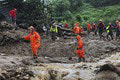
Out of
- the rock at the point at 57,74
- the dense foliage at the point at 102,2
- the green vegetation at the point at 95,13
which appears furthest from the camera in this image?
the dense foliage at the point at 102,2

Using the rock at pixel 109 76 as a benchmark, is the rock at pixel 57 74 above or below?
below

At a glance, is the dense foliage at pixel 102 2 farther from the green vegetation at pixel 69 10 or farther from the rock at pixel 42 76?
the rock at pixel 42 76

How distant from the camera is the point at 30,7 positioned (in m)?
22.1

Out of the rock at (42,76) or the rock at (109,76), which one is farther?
Answer: the rock at (42,76)

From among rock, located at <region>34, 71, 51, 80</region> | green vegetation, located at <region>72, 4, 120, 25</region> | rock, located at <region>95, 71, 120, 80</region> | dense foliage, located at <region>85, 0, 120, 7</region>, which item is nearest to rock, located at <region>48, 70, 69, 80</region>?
rock, located at <region>34, 71, 51, 80</region>

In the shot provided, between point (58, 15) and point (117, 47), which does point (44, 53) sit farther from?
point (58, 15)

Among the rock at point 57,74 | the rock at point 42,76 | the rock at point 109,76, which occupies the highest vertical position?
the rock at point 109,76

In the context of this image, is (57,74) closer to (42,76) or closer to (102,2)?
(42,76)

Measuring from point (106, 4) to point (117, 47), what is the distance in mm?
37402

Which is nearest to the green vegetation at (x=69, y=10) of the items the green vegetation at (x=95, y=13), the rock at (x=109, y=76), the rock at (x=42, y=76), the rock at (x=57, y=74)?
the green vegetation at (x=95, y=13)

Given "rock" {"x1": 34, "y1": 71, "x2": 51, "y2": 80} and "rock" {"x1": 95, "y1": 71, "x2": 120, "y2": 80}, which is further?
"rock" {"x1": 34, "y1": 71, "x2": 51, "y2": 80}

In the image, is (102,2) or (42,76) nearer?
(42,76)

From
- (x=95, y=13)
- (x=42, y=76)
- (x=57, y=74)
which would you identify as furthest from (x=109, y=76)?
(x=95, y=13)

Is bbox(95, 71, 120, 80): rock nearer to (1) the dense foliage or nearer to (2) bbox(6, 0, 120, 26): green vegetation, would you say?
(2) bbox(6, 0, 120, 26): green vegetation
